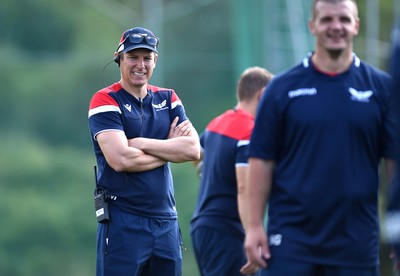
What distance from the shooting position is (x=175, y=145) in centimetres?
704

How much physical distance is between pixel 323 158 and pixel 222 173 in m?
2.37

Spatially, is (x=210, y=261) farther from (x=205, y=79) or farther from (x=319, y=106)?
(x=205, y=79)

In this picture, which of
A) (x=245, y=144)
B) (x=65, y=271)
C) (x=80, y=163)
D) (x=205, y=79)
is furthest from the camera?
(x=205, y=79)

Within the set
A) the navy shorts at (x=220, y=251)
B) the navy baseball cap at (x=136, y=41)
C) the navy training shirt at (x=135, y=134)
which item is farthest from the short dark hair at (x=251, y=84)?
the navy shorts at (x=220, y=251)

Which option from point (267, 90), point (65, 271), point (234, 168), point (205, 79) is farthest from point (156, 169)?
point (205, 79)

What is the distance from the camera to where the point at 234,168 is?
300 inches

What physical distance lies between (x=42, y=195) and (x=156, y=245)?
8.72m

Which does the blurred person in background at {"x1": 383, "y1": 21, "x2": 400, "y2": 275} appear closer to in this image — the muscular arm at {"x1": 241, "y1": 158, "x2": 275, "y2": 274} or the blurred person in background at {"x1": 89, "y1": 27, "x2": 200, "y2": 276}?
the muscular arm at {"x1": 241, "y1": 158, "x2": 275, "y2": 274}

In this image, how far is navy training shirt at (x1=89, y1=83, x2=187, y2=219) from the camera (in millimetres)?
6832

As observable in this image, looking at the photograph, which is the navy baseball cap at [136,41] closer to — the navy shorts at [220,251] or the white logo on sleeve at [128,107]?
the white logo on sleeve at [128,107]

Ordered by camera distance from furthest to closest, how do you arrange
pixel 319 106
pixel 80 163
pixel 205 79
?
pixel 205 79, pixel 80 163, pixel 319 106

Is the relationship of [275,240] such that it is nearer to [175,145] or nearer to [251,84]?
[175,145]

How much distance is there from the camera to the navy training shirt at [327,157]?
210 inches

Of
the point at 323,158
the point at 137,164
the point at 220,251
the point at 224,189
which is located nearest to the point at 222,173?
the point at 224,189
